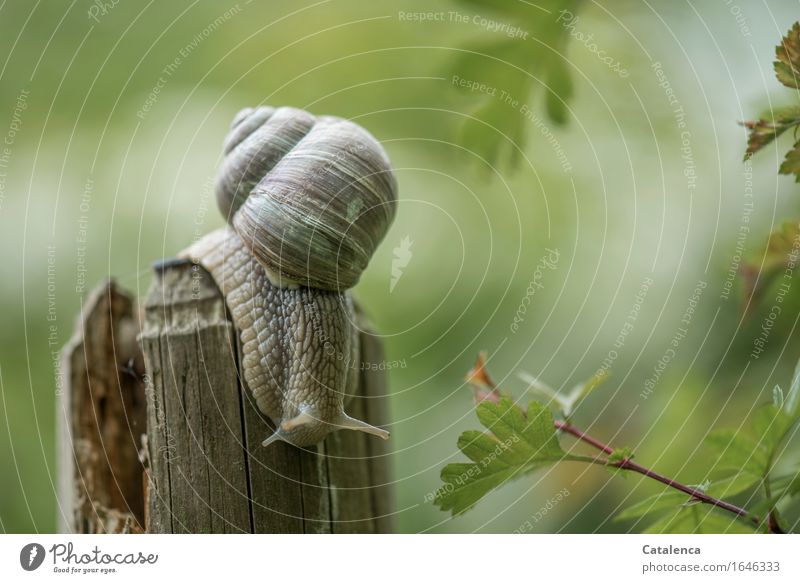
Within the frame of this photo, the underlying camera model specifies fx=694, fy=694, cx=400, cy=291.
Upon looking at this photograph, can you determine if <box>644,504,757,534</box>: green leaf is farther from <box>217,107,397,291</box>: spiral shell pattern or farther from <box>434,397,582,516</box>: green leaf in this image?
<box>217,107,397,291</box>: spiral shell pattern

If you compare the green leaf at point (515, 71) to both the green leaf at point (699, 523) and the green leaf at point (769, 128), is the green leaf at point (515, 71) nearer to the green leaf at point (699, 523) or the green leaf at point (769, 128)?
the green leaf at point (769, 128)

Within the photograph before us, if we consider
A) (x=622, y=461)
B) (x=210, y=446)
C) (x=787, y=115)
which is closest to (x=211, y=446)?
(x=210, y=446)

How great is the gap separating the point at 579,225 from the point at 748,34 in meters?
0.87

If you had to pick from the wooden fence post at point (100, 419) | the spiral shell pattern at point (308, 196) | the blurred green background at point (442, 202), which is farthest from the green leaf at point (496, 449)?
the blurred green background at point (442, 202)

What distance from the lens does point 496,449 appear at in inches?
37.2

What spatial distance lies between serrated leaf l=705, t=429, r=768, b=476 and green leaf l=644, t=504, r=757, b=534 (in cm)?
11

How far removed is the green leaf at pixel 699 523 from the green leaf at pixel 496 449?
0.21 meters

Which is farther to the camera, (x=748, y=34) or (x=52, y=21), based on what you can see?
(x=52, y=21)

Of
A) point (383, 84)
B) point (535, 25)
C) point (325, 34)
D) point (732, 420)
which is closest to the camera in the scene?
point (535, 25)

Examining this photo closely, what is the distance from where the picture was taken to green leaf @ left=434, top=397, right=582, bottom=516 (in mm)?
945

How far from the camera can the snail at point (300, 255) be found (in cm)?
106
